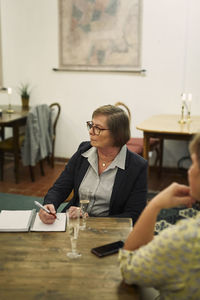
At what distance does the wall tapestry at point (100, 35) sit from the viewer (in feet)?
15.9

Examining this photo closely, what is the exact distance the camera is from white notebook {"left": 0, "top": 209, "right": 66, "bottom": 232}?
5.57 feet

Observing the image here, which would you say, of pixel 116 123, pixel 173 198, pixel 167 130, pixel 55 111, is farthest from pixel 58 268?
pixel 55 111

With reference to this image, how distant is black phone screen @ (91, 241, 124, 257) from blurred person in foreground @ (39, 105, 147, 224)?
43cm

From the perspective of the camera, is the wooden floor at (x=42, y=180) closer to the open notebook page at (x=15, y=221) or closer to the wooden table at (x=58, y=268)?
the open notebook page at (x=15, y=221)

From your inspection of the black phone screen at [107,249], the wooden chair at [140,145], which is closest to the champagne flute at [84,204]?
the black phone screen at [107,249]

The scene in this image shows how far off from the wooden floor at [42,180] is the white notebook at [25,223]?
7.87ft

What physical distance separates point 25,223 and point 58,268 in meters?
0.42

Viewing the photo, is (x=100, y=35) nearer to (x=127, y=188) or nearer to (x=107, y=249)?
(x=127, y=188)

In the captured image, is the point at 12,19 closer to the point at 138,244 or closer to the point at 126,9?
the point at 126,9

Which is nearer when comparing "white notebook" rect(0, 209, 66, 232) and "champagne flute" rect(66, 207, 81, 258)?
"champagne flute" rect(66, 207, 81, 258)

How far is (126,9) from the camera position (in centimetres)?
482

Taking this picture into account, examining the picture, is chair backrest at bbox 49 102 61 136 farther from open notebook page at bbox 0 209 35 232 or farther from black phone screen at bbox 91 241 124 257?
black phone screen at bbox 91 241 124 257

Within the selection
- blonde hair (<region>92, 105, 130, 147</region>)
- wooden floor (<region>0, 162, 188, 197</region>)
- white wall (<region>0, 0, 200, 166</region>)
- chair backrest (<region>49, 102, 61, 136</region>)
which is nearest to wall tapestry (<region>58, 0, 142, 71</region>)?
white wall (<region>0, 0, 200, 166</region>)

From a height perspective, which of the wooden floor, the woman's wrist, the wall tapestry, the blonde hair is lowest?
the wooden floor
